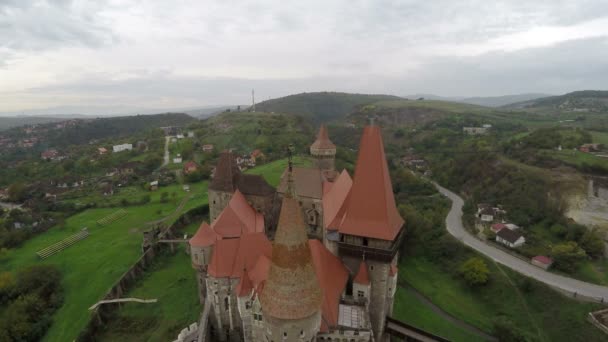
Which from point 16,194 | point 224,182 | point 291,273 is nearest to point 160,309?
point 224,182

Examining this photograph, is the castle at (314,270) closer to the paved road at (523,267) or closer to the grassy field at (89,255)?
the grassy field at (89,255)

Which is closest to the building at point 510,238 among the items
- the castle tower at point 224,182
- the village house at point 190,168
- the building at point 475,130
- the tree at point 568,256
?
the tree at point 568,256

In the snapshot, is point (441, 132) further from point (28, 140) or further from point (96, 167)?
point (28, 140)

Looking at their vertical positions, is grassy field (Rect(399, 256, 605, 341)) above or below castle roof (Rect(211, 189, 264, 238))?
below

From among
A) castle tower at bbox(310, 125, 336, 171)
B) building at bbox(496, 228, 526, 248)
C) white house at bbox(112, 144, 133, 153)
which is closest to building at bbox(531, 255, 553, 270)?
building at bbox(496, 228, 526, 248)

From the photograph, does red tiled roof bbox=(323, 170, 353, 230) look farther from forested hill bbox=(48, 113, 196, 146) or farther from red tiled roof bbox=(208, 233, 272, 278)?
forested hill bbox=(48, 113, 196, 146)
